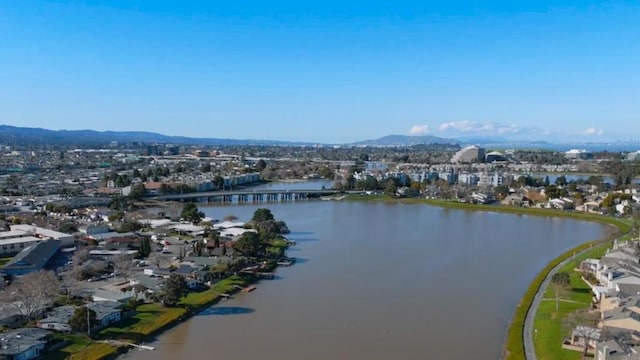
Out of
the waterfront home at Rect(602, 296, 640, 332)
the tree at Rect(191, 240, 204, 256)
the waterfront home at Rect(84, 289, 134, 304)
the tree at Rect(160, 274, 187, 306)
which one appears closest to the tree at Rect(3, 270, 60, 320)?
the waterfront home at Rect(84, 289, 134, 304)

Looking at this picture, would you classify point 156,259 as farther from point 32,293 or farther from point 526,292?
point 526,292

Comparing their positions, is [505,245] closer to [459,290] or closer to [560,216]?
[459,290]

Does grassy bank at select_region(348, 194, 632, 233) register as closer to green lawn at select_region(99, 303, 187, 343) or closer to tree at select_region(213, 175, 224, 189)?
tree at select_region(213, 175, 224, 189)

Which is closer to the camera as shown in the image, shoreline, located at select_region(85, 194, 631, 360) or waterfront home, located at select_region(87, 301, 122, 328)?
shoreline, located at select_region(85, 194, 631, 360)

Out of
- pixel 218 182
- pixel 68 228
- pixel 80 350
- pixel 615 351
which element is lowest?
pixel 80 350

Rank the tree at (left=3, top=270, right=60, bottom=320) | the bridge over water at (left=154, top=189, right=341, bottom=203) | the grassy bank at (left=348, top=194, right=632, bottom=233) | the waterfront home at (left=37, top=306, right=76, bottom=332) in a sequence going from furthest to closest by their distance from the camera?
the bridge over water at (left=154, top=189, right=341, bottom=203) < the grassy bank at (left=348, top=194, right=632, bottom=233) < the tree at (left=3, top=270, right=60, bottom=320) < the waterfront home at (left=37, top=306, right=76, bottom=332)

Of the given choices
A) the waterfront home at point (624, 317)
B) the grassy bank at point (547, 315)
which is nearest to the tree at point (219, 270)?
the grassy bank at point (547, 315)

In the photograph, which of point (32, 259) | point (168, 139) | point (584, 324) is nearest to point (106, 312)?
point (32, 259)
